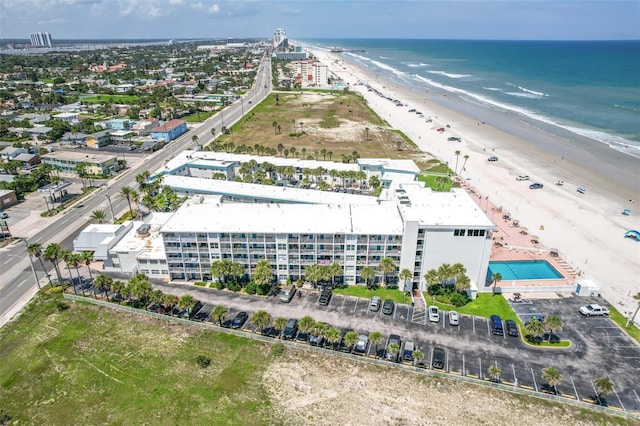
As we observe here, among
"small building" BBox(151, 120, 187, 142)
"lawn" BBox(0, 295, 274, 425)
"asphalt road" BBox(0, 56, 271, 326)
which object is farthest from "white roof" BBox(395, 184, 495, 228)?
"small building" BBox(151, 120, 187, 142)

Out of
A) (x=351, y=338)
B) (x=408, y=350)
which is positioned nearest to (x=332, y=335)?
(x=351, y=338)

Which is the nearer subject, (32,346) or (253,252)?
Answer: (32,346)

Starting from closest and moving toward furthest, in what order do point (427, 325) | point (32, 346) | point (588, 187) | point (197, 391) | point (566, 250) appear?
1. point (197, 391)
2. point (32, 346)
3. point (427, 325)
4. point (566, 250)
5. point (588, 187)

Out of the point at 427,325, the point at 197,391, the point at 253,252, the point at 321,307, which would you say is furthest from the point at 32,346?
the point at 427,325

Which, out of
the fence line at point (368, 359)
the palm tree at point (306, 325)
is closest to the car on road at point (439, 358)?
the fence line at point (368, 359)

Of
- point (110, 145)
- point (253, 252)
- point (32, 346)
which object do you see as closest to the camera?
point (32, 346)

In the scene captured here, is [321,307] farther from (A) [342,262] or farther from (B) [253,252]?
(B) [253,252]

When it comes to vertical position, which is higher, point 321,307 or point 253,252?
point 253,252
